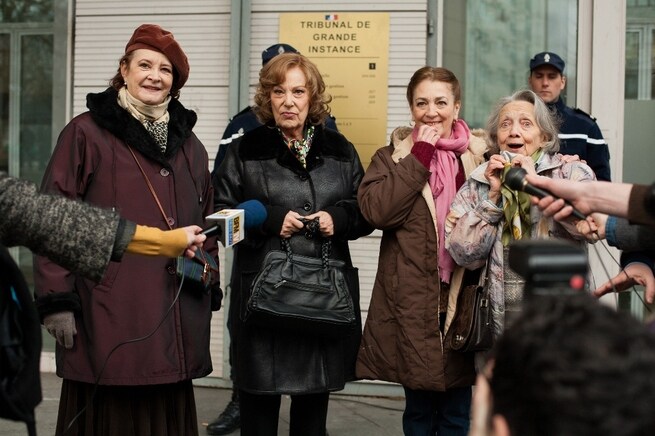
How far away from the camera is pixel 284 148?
4422 millimetres

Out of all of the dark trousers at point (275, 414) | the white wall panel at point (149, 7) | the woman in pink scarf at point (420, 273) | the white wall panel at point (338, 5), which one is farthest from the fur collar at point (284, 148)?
the white wall panel at point (149, 7)

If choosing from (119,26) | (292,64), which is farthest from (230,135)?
(119,26)

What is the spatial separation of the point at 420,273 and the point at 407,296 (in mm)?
113

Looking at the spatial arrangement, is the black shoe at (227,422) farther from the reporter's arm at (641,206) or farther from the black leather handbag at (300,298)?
the reporter's arm at (641,206)

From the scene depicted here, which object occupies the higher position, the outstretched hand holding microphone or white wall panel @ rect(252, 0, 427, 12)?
white wall panel @ rect(252, 0, 427, 12)

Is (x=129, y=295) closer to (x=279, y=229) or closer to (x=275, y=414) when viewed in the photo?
(x=279, y=229)

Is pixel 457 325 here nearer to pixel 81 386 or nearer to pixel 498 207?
pixel 498 207

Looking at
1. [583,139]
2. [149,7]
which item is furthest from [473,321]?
[149,7]

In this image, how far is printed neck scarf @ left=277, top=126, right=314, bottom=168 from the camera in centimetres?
446

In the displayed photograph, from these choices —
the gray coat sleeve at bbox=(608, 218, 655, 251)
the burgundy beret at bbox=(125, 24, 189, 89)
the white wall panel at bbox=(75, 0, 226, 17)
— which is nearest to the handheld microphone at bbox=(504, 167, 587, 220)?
the gray coat sleeve at bbox=(608, 218, 655, 251)

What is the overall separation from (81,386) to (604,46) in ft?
13.1

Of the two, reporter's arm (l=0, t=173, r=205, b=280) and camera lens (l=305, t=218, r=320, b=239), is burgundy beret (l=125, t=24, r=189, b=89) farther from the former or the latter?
reporter's arm (l=0, t=173, r=205, b=280)

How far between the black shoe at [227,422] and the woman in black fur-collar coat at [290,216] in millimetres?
1338

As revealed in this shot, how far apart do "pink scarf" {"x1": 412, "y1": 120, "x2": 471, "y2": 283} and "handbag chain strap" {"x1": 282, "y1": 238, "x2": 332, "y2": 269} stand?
18.7 inches
